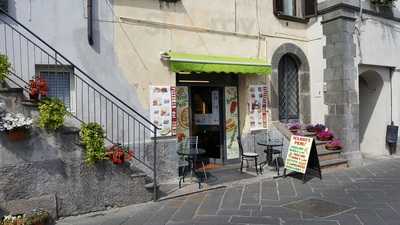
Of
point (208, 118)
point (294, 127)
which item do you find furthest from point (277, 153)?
point (208, 118)

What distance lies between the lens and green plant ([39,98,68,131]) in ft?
19.6

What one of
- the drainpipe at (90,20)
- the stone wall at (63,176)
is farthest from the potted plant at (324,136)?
the drainpipe at (90,20)

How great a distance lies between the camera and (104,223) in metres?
6.10

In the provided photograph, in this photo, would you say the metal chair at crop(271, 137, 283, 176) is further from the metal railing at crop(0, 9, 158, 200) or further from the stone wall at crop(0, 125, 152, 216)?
the stone wall at crop(0, 125, 152, 216)

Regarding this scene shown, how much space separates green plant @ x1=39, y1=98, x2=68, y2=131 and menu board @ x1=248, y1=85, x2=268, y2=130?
5.55m

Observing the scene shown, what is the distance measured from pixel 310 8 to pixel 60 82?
294 inches

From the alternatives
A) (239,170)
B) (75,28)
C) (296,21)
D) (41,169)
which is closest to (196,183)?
(239,170)

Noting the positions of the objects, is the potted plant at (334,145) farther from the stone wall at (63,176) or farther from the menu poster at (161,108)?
the stone wall at (63,176)

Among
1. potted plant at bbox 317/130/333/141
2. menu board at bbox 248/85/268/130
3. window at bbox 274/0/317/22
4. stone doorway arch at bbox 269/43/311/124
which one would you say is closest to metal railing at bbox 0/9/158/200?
menu board at bbox 248/85/268/130

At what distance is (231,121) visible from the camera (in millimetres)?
10375

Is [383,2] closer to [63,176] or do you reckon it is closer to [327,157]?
[327,157]

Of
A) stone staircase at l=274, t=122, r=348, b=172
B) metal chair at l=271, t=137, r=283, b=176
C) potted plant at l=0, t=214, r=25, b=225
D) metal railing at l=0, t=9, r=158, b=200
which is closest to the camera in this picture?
potted plant at l=0, t=214, r=25, b=225

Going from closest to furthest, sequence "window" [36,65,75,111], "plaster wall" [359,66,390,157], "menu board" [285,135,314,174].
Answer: "window" [36,65,75,111] < "menu board" [285,135,314,174] < "plaster wall" [359,66,390,157]

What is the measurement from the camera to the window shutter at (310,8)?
1140 cm
